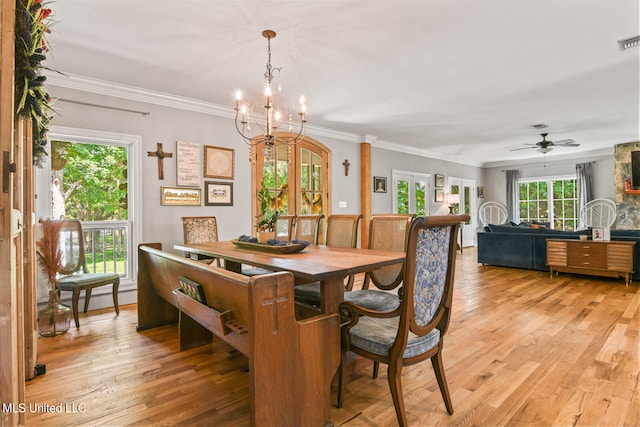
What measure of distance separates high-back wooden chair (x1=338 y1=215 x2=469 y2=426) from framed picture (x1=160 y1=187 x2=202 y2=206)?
10.3 ft

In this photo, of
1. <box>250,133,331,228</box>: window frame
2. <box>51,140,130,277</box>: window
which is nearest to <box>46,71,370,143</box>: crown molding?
<box>51,140,130,277</box>: window

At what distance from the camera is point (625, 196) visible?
7.25 m

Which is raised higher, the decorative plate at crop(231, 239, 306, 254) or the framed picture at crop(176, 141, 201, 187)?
the framed picture at crop(176, 141, 201, 187)

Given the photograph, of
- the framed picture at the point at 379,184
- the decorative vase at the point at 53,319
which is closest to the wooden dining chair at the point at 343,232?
the decorative vase at the point at 53,319

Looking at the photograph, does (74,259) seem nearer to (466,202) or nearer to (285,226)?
(285,226)

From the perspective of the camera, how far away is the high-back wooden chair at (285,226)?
3.70 m

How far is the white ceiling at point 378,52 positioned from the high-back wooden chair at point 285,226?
151 centimetres

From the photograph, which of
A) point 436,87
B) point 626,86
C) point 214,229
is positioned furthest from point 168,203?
point 626,86

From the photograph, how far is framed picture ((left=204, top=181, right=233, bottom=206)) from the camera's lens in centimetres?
445

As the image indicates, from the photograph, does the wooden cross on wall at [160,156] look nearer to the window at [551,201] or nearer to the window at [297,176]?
the window at [297,176]

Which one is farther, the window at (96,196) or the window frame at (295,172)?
the window frame at (295,172)

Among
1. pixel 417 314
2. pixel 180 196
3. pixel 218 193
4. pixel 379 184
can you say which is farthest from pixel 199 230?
pixel 379 184

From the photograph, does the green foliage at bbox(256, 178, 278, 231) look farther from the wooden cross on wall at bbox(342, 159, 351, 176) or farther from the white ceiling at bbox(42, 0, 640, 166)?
the wooden cross on wall at bbox(342, 159, 351, 176)

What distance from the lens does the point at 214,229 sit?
13.4 ft
